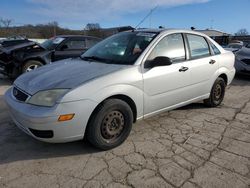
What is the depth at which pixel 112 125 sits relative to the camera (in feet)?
11.0

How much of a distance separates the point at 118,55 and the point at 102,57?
0.27 metres

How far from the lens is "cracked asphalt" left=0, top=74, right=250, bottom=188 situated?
8.92 ft

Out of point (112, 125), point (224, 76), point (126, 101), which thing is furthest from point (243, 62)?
point (112, 125)

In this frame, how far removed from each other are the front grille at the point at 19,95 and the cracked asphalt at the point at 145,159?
2.28ft

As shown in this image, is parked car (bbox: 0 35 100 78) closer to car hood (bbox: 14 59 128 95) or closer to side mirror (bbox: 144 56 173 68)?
car hood (bbox: 14 59 128 95)

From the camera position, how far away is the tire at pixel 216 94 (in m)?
5.08

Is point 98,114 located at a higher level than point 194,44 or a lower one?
lower

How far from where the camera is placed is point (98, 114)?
3105 mm

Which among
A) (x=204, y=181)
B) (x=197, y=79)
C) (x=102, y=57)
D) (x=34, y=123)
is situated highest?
(x=102, y=57)

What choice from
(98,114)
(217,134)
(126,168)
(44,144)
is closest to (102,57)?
(98,114)

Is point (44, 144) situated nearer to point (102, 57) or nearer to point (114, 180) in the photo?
point (114, 180)

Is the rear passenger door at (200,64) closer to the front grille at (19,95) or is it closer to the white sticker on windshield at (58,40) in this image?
the front grille at (19,95)

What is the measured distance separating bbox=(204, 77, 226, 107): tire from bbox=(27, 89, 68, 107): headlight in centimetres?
325

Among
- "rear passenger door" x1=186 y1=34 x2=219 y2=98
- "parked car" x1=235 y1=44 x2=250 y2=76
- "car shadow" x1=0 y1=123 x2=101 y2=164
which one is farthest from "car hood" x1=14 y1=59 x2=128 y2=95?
"parked car" x1=235 y1=44 x2=250 y2=76
